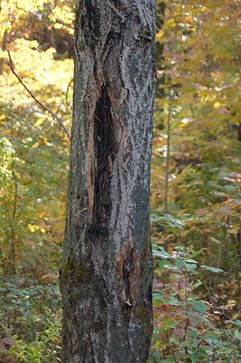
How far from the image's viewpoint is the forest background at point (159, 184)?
4.36 metres

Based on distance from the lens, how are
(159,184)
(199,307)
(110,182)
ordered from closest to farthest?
(110,182), (199,307), (159,184)

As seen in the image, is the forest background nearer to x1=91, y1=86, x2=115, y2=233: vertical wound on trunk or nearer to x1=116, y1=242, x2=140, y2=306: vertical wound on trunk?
x1=116, y1=242, x2=140, y2=306: vertical wound on trunk

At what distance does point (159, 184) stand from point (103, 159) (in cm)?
402

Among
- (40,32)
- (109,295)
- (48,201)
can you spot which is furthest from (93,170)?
(40,32)

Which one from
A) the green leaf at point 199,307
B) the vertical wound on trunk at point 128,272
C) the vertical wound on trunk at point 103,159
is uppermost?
the vertical wound on trunk at point 103,159

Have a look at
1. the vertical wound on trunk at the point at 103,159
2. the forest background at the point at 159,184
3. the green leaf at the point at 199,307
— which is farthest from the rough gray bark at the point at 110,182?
the forest background at the point at 159,184

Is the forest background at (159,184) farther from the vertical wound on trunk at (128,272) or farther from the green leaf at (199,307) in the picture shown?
the vertical wound on trunk at (128,272)

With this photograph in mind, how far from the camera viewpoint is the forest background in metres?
4.36

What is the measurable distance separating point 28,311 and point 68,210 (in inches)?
81.8

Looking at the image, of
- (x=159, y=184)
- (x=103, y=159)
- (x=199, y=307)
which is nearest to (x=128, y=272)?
(x=103, y=159)

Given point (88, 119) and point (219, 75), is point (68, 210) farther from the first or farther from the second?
point (219, 75)

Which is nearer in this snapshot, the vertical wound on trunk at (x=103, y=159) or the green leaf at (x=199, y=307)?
→ the vertical wound on trunk at (x=103, y=159)

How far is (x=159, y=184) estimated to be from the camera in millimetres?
6375

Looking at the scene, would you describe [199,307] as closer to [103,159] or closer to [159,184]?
[103,159]
